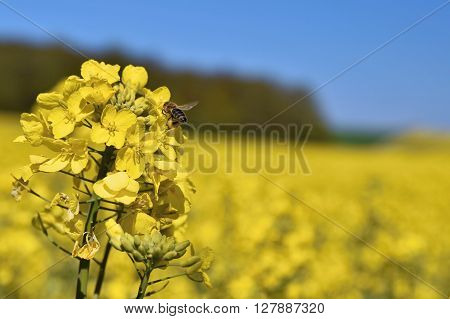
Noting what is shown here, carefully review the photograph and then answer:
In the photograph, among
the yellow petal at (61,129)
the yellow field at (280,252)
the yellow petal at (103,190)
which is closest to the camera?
the yellow petal at (103,190)

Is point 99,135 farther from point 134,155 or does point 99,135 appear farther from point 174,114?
point 174,114

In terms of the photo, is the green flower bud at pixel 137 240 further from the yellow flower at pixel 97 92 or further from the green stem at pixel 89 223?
the yellow flower at pixel 97 92

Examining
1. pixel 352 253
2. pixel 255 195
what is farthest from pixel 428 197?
pixel 255 195

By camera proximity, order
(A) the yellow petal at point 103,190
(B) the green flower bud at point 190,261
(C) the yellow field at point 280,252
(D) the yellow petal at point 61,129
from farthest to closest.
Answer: (C) the yellow field at point 280,252, (B) the green flower bud at point 190,261, (D) the yellow petal at point 61,129, (A) the yellow petal at point 103,190

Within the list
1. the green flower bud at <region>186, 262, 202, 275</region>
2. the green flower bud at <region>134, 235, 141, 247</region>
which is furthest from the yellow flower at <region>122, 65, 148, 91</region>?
the green flower bud at <region>186, 262, 202, 275</region>

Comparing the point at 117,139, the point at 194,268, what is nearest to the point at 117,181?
the point at 117,139

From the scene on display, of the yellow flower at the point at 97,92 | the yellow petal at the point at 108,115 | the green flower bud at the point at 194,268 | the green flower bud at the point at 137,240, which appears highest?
the yellow flower at the point at 97,92

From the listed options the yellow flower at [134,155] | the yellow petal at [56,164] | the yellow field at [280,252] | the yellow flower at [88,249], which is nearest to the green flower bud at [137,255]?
the yellow flower at [88,249]
